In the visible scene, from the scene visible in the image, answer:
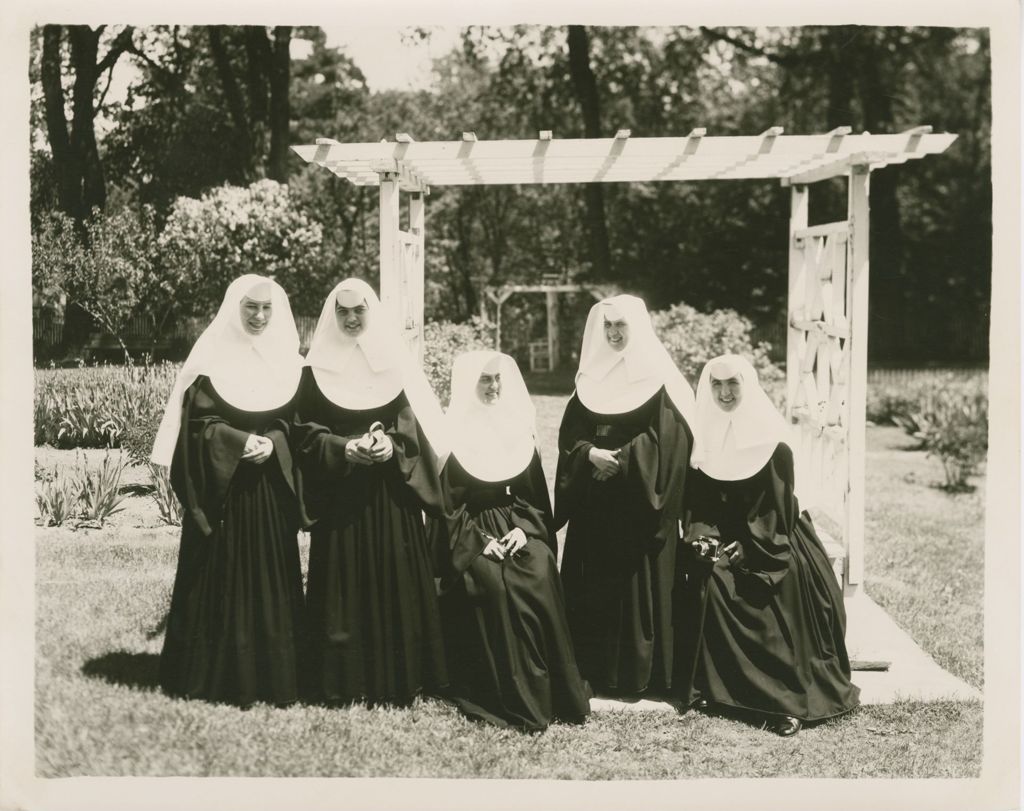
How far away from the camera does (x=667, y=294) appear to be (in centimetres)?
1775

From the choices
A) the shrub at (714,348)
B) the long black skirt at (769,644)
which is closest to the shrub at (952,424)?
the shrub at (714,348)

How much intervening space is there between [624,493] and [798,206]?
10.2 ft

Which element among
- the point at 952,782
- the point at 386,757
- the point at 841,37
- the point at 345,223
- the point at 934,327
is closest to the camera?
the point at 386,757

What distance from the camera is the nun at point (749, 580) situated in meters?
4.78

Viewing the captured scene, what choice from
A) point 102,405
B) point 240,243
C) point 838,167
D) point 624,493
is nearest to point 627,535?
point 624,493

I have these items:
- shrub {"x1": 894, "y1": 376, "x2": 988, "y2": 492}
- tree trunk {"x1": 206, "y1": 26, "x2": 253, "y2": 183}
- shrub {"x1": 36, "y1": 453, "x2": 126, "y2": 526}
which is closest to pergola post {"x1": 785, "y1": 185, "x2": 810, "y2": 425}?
shrub {"x1": 894, "y1": 376, "x2": 988, "y2": 492}

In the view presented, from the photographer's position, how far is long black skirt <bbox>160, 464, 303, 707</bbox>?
4.66m

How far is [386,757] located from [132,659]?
4.74ft

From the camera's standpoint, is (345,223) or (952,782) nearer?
(952,782)

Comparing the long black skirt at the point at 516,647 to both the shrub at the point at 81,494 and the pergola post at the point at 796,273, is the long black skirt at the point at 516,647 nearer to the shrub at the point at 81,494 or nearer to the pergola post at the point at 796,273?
the shrub at the point at 81,494

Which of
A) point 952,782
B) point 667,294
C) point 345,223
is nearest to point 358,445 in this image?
point 952,782

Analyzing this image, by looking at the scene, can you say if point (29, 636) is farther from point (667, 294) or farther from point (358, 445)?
point (667, 294)

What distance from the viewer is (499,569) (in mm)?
4762

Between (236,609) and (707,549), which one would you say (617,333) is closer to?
(707,549)
